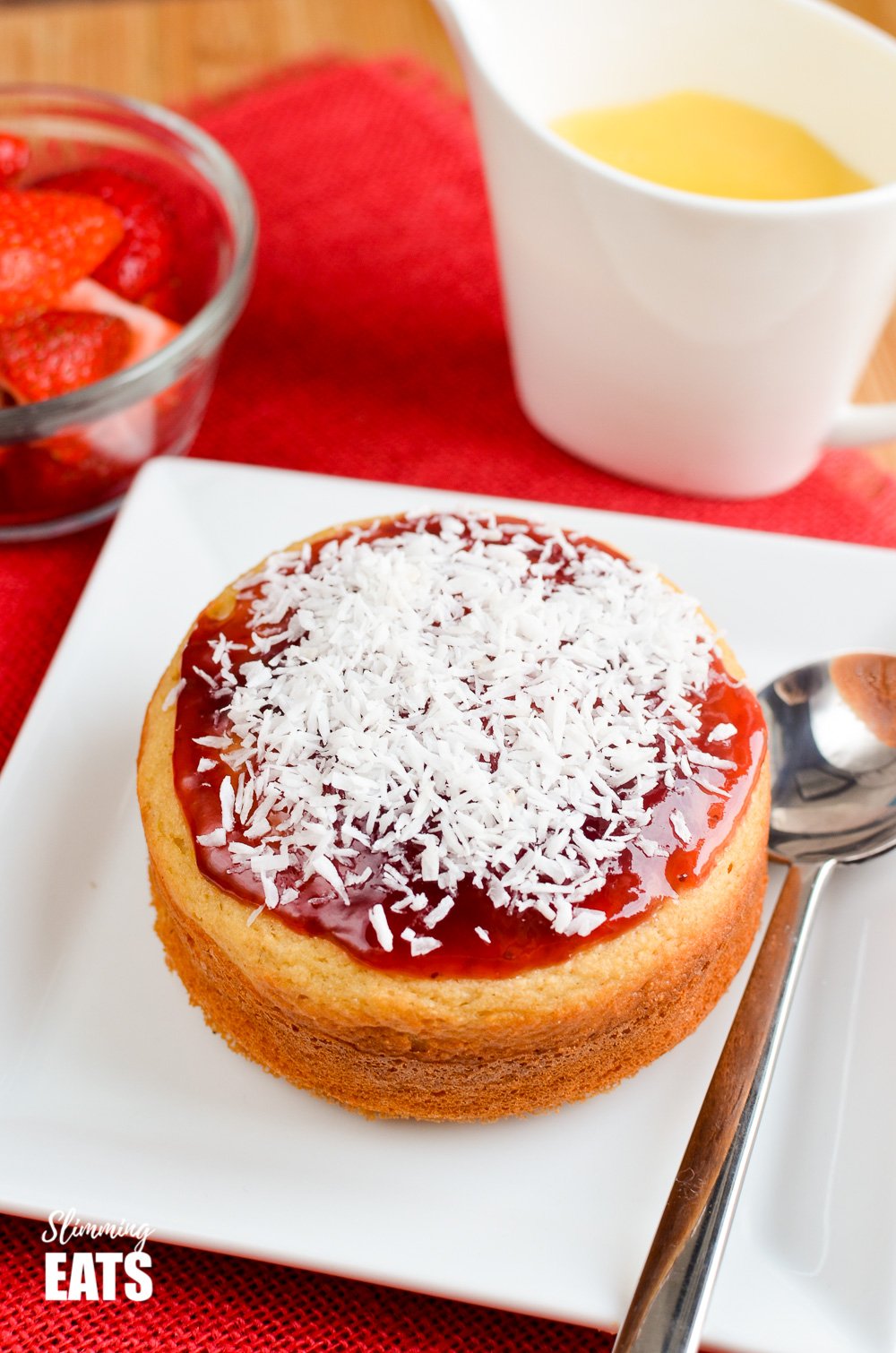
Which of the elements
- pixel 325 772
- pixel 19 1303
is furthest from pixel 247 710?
pixel 19 1303

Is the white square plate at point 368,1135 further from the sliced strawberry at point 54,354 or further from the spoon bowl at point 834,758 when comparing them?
the sliced strawberry at point 54,354

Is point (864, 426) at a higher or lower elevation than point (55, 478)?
higher

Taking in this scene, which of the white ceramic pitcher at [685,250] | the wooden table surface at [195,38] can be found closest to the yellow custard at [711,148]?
the white ceramic pitcher at [685,250]

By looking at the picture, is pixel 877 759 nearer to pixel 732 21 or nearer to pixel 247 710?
pixel 247 710

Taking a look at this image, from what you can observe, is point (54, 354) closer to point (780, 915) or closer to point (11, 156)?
point (11, 156)

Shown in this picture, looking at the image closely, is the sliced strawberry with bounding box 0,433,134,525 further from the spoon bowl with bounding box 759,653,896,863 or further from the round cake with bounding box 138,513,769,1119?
the spoon bowl with bounding box 759,653,896,863

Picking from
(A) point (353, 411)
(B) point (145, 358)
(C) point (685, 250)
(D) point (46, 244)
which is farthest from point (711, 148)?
(D) point (46, 244)

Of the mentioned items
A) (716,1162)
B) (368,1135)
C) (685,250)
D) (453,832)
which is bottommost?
(368,1135)
